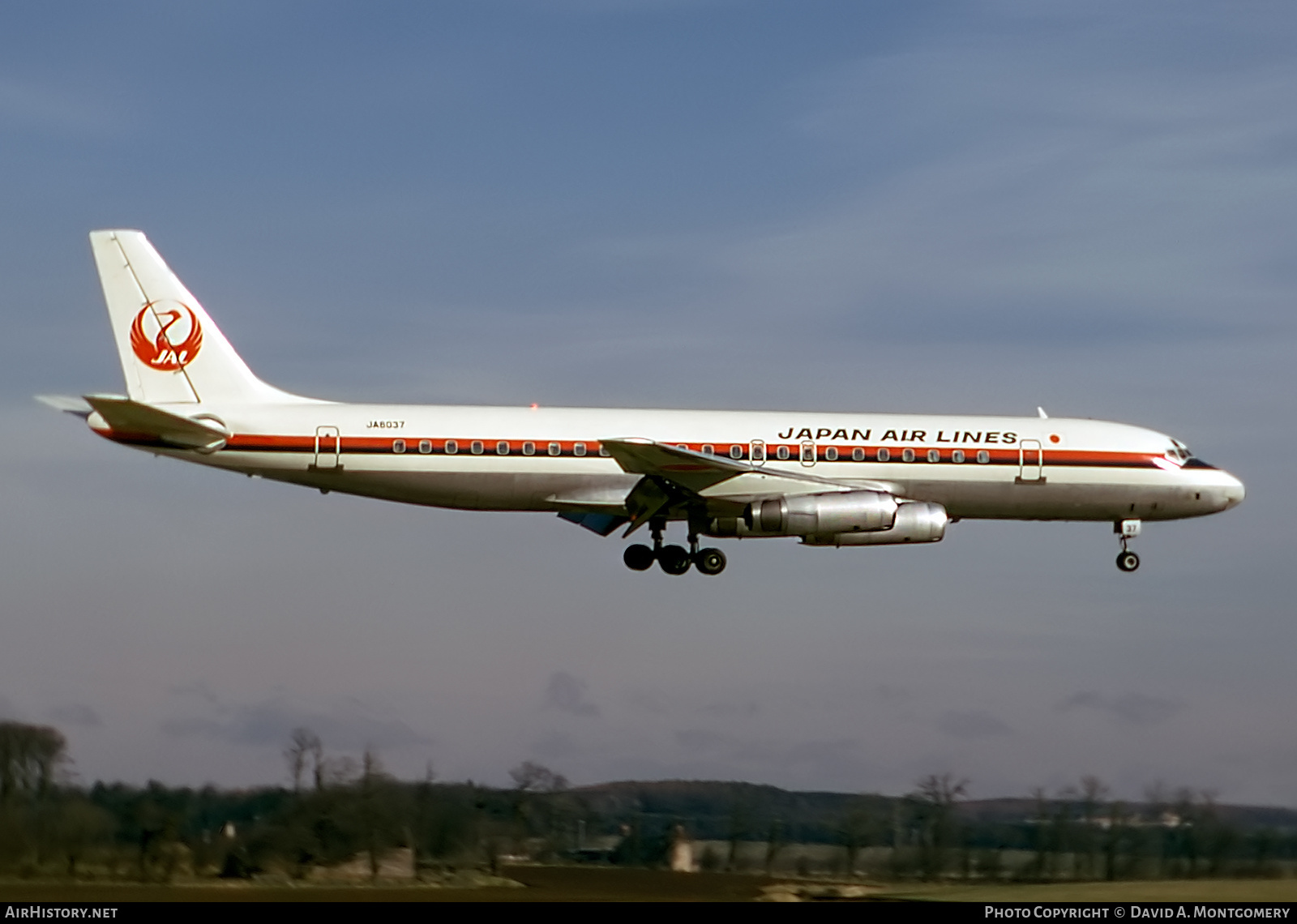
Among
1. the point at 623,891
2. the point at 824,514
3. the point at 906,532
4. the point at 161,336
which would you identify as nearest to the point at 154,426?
the point at 161,336

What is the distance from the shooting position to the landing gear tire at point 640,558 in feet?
143

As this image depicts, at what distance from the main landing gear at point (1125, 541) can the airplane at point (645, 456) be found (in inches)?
1.6

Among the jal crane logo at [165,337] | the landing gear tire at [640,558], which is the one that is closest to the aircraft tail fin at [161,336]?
the jal crane logo at [165,337]

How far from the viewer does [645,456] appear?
129ft

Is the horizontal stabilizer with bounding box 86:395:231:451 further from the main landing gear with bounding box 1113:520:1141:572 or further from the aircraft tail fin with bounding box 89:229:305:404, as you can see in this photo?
the main landing gear with bounding box 1113:520:1141:572

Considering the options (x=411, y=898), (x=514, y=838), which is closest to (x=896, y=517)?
(x=514, y=838)

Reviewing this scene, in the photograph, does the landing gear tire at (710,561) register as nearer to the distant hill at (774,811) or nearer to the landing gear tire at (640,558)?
the landing gear tire at (640,558)

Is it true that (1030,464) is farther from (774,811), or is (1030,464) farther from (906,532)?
(774,811)

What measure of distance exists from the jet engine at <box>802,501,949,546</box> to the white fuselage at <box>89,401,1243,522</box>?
111 centimetres

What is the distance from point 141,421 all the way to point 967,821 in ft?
68.2

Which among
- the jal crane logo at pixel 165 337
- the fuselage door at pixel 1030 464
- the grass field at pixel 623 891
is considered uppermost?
the jal crane logo at pixel 165 337

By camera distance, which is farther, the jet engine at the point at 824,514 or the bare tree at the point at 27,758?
the jet engine at the point at 824,514

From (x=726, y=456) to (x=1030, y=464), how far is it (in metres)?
7.58

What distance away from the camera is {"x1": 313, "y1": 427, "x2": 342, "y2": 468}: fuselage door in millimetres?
40750
